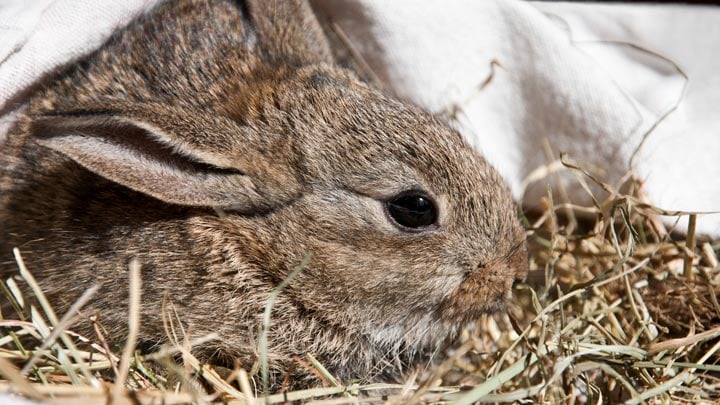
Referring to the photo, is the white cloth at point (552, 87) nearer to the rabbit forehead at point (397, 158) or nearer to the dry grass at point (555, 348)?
the dry grass at point (555, 348)

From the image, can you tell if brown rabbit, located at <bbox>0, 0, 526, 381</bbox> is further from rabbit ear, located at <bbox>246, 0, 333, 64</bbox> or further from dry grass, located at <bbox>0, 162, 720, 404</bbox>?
rabbit ear, located at <bbox>246, 0, 333, 64</bbox>

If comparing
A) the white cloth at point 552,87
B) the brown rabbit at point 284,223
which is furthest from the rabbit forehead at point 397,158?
the white cloth at point 552,87

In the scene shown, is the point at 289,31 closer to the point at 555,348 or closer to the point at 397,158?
the point at 397,158

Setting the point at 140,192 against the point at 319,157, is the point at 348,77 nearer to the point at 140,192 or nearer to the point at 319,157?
the point at 319,157

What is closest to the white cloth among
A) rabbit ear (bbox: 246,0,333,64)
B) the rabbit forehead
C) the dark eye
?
rabbit ear (bbox: 246,0,333,64)

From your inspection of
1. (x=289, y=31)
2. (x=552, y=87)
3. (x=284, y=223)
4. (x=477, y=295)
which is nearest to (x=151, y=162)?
(x=284, y=223)

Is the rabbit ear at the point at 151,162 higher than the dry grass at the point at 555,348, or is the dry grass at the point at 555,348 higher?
the rabbit ear at the point at 151,162

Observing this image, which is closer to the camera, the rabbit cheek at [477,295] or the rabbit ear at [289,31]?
the rabbit cheek at [477,295]

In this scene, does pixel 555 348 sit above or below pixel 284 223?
below
